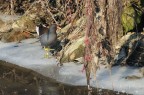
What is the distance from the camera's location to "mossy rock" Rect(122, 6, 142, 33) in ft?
25.0

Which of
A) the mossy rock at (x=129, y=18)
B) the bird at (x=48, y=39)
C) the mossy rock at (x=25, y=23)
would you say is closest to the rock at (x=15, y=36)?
the mossy rock at (x=25, y=23)

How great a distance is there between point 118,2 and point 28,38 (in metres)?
4.53

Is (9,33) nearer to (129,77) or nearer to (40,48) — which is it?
(40,48)

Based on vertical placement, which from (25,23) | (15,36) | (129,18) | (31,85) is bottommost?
(31,85)

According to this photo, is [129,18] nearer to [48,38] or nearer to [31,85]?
[48,38]

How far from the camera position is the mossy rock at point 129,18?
25.0 ft

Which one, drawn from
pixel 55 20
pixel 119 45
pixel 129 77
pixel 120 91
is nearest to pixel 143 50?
pixel 119 45

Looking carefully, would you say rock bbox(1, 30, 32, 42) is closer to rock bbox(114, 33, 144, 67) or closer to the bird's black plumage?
the bird's black plumage

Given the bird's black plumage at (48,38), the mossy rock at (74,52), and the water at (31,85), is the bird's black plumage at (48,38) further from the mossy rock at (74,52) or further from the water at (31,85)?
the water at (31,85)

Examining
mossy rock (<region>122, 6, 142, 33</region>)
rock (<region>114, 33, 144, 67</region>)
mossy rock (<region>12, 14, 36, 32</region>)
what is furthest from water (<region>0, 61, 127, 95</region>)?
mossy rock (<region>12, 14, 36, 32</region>)

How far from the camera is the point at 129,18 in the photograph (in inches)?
302

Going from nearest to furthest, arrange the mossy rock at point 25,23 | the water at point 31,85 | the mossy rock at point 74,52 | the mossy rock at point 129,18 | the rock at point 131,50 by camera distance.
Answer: the water at point 31,85 < the rock at point 131,50 < the mossy rock at point 74,52 < the mossy rock at point 129,18 < the mossy rock at point 25,23

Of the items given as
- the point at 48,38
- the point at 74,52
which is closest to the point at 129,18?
the point at 74,52

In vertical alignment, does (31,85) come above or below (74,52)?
below
